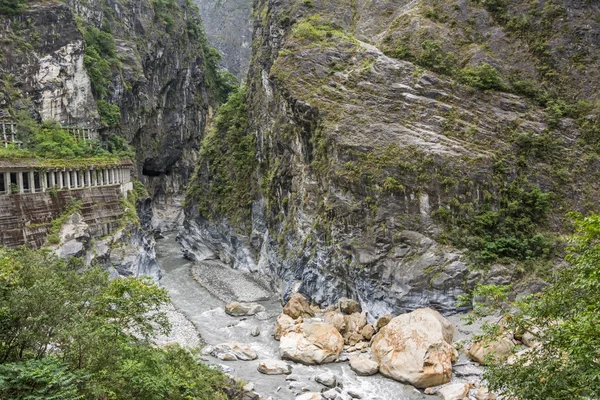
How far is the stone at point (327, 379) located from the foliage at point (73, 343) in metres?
7.33

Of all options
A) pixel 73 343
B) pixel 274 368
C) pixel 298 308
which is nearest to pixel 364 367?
pixel 274 368

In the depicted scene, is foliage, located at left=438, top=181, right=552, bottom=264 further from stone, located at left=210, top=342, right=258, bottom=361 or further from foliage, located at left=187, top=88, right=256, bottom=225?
foliage, located at left=187, top=88, right=256, bottom=225

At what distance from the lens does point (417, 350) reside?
2084 cm

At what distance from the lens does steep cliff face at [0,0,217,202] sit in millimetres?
39844

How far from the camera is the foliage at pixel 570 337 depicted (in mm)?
8117

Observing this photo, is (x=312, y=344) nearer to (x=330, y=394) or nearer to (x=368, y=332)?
(x=368, y=332)

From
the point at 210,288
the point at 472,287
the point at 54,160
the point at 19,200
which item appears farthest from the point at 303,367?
the point at 54,160

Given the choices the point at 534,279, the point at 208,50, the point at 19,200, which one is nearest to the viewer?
the point at 534,279

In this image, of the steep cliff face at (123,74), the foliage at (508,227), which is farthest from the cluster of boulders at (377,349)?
the steep cliff face at (123,74)

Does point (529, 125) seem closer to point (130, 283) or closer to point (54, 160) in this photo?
point (130, 283)

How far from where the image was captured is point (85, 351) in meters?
11.4

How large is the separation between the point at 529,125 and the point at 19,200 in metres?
33.9

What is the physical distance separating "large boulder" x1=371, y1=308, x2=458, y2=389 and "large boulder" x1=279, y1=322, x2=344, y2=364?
2129 mm

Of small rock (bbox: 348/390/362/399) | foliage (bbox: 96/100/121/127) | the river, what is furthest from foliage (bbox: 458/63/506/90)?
foliage (bbox: 96/100/121/127)
